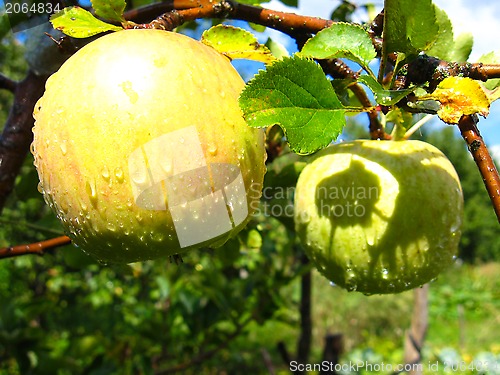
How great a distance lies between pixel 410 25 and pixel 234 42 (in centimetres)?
17

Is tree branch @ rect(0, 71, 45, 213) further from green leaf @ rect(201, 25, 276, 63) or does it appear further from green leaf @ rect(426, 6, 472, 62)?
green leaf @ rect(426, 6, 472, 62)

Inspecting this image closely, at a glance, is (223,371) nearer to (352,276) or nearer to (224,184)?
(352,276)

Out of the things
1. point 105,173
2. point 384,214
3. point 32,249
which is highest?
point 105,173

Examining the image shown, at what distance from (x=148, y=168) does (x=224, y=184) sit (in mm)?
71

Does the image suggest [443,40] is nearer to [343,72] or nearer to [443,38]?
[443,38]

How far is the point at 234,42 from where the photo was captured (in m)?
0.49

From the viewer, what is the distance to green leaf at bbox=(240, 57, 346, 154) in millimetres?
415

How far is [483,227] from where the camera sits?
20062 millimetres

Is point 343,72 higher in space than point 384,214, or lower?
higher

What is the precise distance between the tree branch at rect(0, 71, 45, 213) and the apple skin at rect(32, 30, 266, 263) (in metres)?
0.36

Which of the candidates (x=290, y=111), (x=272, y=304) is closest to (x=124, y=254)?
(x=290, y=111)

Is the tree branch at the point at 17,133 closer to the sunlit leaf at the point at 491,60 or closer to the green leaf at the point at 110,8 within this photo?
the green leaf at the point at 110,8

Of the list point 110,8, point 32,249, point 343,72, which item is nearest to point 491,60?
point 343,72

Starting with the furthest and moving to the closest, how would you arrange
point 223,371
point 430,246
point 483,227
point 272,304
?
point 483,227 < point 223,371 < point 272,304 < point 430,246
